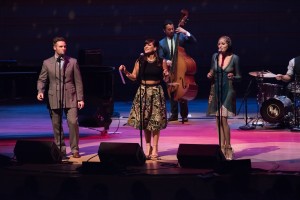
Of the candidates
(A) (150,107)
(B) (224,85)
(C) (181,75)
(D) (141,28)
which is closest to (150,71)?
(A) (150,107)

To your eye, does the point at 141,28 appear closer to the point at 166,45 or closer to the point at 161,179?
the point at 166,45

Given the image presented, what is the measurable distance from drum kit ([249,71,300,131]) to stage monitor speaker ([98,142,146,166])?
13.6ft

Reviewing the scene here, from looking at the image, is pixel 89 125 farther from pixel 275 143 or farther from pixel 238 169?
pixel 238 169

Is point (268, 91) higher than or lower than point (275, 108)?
higher

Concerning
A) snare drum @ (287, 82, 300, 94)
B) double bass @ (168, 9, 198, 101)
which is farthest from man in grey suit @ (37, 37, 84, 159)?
snare drum @ (287, 82, 300, 94)

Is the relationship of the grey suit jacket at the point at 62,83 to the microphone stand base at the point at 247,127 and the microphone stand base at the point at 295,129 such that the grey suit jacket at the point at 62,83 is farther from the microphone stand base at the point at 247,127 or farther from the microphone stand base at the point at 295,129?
the microphone stand base at the point at 295,129

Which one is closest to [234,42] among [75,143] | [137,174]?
[75,143]

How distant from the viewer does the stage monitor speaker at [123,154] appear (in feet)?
29.5

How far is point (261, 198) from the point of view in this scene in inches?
314

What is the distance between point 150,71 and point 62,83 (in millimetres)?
1132

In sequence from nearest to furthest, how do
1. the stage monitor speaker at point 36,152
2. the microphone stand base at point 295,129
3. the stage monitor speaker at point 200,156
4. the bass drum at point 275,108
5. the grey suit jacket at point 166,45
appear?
the stage monitor speaker at point 200,156
the stage monitor speaker at point 36,152
the microphone stand base at point 295,129
the bass drum at point 275,108
the grey suit jacket at point 166,45

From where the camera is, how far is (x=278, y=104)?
12.7m

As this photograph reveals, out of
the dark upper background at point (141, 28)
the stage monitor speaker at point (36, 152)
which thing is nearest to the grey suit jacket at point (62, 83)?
the stage monitor speaker at point (36, 152)

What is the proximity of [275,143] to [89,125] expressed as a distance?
9.48 feet
